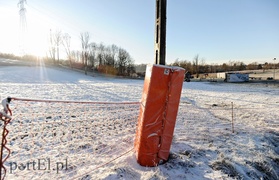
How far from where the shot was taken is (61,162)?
3.56 meters

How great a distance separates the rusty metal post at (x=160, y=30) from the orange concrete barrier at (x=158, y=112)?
3.26 ft

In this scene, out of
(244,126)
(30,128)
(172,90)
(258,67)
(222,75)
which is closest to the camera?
(172,90)

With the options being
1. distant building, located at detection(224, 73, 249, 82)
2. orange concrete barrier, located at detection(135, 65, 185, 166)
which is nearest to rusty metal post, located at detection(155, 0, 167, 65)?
orange concrete barrier, located at detection(135, 65, 185, 166)

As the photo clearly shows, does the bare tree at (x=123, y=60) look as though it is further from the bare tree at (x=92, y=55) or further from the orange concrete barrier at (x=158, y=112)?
the orange concrete barrier at (x=158, y=112)

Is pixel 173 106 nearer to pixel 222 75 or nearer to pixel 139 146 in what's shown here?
pixel 139 146

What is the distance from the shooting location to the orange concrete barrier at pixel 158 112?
10.3ft

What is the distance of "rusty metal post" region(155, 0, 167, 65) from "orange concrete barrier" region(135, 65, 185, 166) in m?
0.99

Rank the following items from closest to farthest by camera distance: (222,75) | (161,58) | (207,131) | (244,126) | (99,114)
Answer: (161,58) → (207,131) → (244,126) → (99,114) → (222,75)

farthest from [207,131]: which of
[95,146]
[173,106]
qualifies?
[95,146]

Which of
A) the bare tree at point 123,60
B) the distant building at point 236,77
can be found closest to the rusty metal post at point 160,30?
the distant building at point 236,77

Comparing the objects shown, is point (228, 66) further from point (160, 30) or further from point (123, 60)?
point (160, 30)

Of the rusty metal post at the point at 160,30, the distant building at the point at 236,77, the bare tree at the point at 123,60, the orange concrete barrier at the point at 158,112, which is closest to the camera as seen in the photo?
the orange concrete barrier at the point at 158,112

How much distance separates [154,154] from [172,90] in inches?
52.0

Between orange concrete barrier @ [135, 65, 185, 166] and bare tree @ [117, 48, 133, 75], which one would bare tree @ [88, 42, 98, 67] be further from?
orange concrete barrier @ [135, 65, 185, 166]
